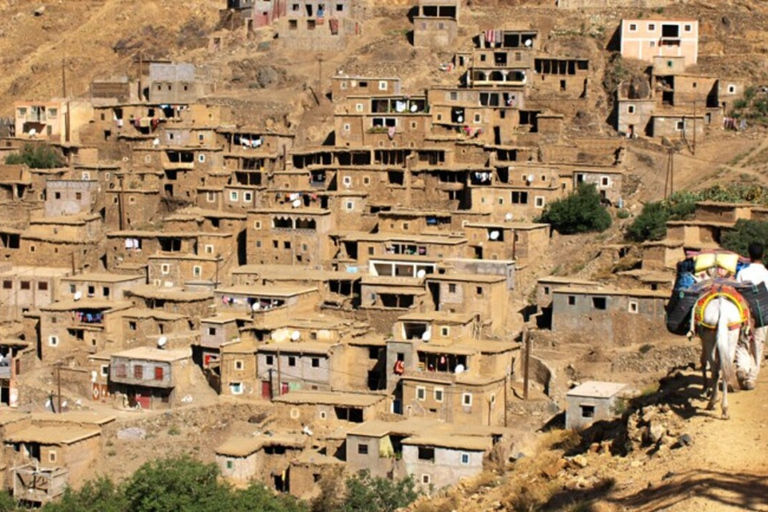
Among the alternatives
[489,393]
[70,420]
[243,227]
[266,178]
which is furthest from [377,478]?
[266,178]

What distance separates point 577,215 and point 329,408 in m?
10.2

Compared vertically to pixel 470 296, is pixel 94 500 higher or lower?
lower

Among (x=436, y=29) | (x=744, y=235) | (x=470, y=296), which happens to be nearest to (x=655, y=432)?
(x=470, y=296)

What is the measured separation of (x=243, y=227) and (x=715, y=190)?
41.5ft

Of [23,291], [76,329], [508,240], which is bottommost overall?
[76,329]

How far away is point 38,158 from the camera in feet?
146

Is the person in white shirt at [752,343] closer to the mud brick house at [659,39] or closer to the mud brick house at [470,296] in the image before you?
the mud brick house at [470,296]

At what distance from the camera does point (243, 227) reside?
39.1 meters

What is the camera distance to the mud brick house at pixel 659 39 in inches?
1828

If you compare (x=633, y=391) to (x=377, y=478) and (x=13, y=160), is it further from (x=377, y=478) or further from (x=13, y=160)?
(x=13, y=160)

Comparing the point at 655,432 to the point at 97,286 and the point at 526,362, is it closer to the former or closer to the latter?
the point at 526,362

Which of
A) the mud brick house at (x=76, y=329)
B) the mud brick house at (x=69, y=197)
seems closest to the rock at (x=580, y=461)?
the mud brick house at (x=76, y=329)

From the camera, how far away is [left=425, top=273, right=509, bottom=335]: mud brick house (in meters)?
33.0

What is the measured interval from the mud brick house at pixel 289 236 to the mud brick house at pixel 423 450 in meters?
9.62
